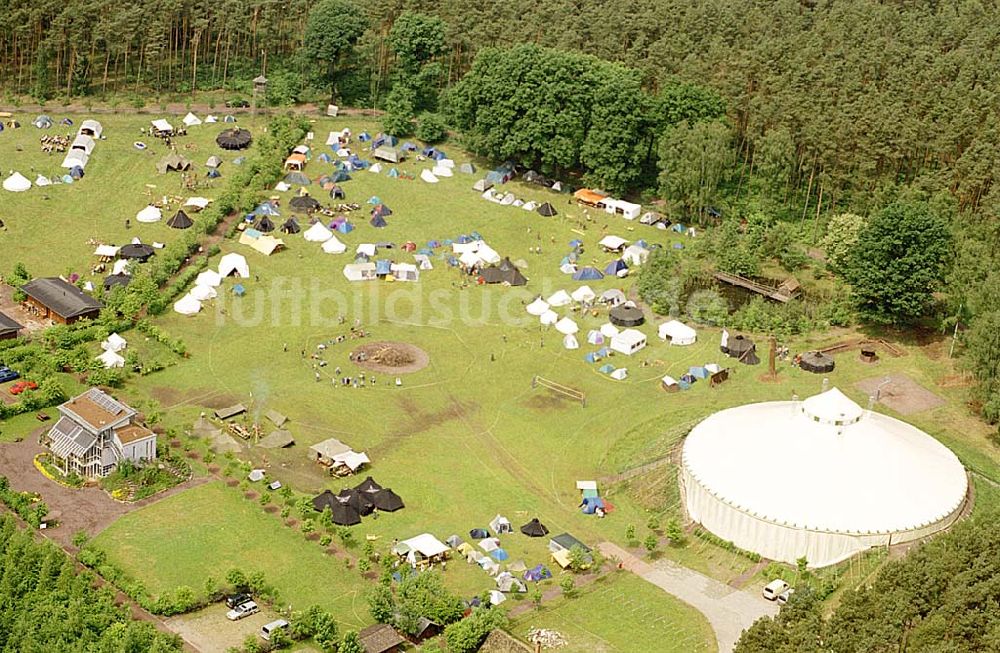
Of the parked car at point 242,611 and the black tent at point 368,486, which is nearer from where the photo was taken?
the parked car at point 242,611

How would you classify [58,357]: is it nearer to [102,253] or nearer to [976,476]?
[102,253]

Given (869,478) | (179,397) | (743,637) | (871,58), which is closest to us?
(743,637)

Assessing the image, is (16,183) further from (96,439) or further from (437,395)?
(437,395)

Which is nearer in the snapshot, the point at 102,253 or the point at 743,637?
the point at 743,637

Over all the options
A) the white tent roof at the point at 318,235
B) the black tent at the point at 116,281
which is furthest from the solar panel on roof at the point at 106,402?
the white tent roof at the point at 318,235

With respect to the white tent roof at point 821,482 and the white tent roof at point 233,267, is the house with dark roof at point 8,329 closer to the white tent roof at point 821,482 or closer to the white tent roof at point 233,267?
the white tent roof at point 233,267

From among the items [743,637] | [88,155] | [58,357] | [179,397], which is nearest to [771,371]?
[743,637]

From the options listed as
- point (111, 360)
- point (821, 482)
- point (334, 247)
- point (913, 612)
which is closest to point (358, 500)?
point (111, 360)
